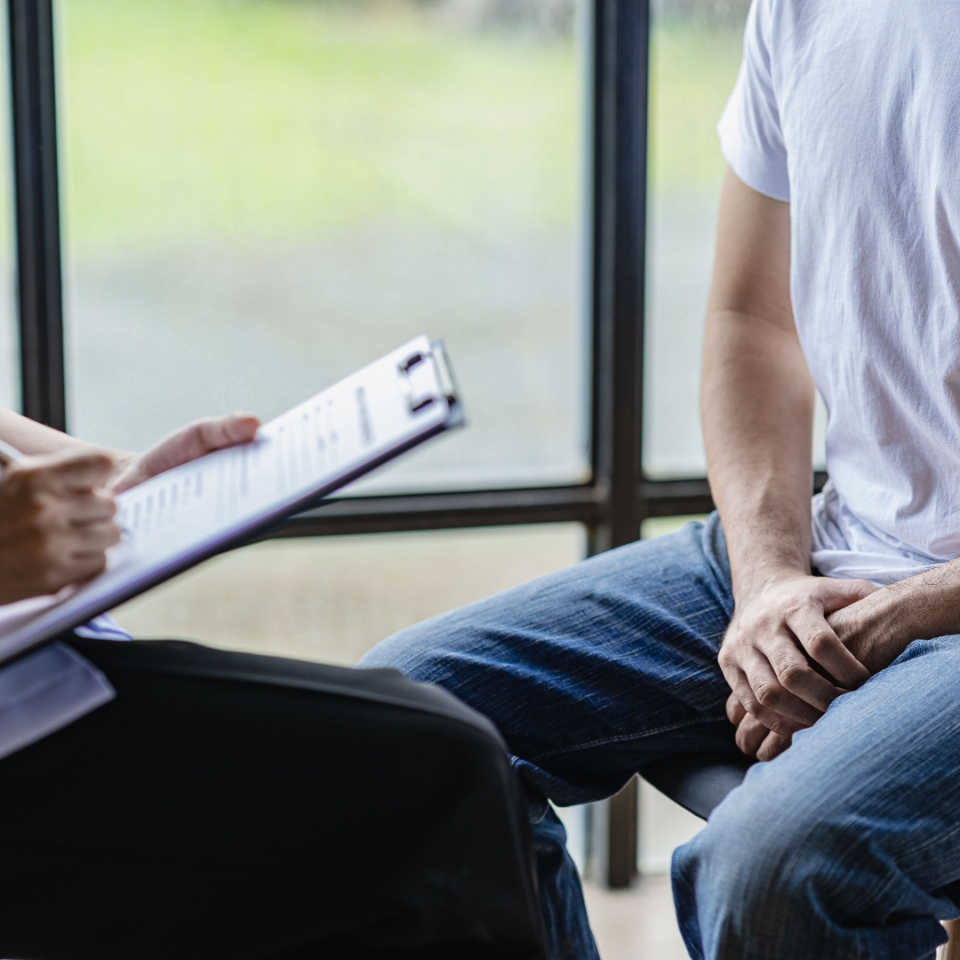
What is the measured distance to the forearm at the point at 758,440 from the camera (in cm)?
95

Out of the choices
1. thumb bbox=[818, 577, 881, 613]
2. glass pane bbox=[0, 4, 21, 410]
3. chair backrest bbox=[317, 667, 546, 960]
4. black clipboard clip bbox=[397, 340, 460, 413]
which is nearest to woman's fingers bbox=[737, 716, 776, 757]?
thumb bbox=[818, 577, 881, 613]

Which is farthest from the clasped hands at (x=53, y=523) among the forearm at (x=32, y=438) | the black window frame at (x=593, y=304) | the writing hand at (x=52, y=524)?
the black window frame at (x=593, y=304)

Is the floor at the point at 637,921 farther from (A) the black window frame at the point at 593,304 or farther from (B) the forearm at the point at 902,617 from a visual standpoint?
(B) the forearm at the point at 902,617

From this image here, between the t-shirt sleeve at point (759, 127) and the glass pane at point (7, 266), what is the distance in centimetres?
98

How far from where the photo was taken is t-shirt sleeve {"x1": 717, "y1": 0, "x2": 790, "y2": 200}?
1.05m

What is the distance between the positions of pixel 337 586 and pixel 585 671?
869 millimetres

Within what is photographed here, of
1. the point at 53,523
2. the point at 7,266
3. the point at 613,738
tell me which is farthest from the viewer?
the point at 7,266

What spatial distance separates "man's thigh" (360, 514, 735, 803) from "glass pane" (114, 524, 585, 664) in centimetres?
74

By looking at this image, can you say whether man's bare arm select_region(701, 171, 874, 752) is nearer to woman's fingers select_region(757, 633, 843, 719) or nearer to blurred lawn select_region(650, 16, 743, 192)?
woman's fingers select_region(757, 633, 843, 719)

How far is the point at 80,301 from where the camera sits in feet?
5.08

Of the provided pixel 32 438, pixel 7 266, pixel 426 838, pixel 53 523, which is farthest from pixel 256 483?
pixel 7 266

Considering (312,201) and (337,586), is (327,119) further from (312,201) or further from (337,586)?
(337,586)

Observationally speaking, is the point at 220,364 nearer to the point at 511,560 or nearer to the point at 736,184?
the point at 511,560

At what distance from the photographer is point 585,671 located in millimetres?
910
